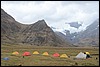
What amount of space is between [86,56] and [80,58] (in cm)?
245

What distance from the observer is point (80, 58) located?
63219 mm

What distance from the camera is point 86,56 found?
64812 mm
